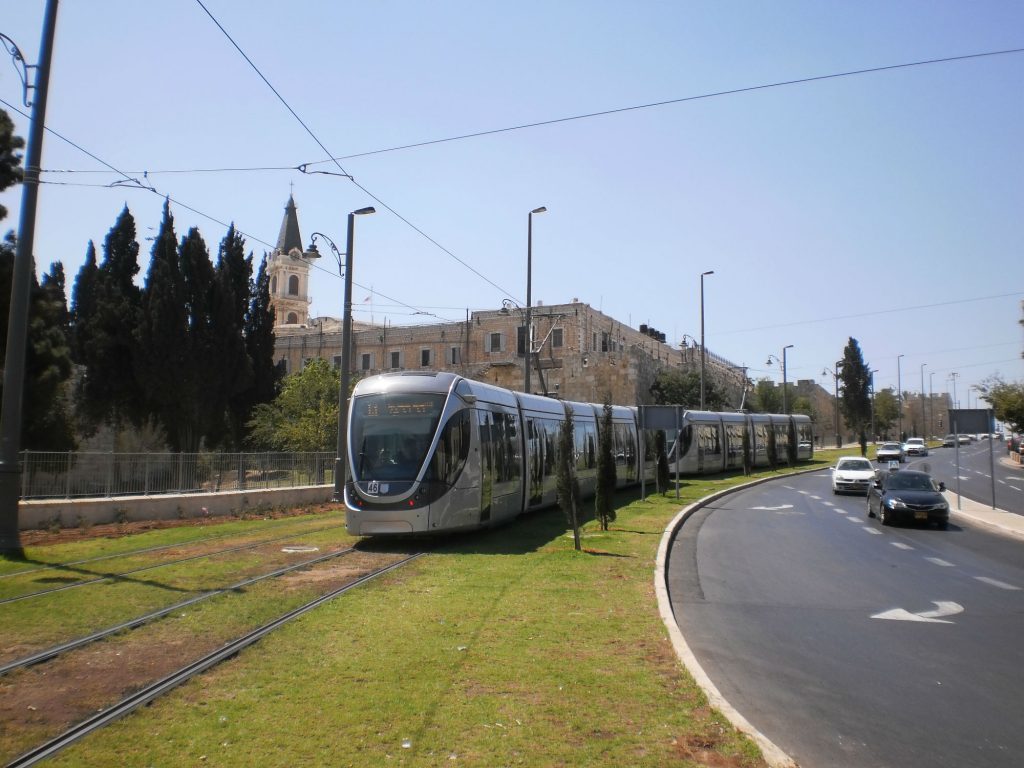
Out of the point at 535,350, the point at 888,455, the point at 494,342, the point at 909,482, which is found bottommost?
the point at 909,482

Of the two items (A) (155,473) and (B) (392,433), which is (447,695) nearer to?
(B) (392,433)

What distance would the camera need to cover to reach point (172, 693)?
620 cm

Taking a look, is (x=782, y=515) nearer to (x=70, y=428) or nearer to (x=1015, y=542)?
(x=1015, y=542)

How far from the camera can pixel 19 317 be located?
520 inches

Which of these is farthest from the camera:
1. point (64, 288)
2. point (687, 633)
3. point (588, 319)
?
point (588, 319)

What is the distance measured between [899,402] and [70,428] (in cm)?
10453

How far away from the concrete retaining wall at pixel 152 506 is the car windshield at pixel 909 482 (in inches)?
674

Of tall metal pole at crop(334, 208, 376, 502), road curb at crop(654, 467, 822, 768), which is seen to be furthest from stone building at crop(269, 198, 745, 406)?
road curb at crop(654, 467, 822, 768)

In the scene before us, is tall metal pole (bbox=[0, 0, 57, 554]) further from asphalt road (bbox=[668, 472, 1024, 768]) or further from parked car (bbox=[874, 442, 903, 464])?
parked car (bbox=[874, 442, 903, 464])

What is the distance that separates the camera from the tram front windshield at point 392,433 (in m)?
14.8

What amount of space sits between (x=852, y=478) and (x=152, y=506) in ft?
79.6

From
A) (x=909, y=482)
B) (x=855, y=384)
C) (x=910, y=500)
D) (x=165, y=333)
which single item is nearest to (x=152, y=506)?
(x=910, y=500)

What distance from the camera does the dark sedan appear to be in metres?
20.1

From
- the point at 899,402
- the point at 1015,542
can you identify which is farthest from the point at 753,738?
the point at 899,402
